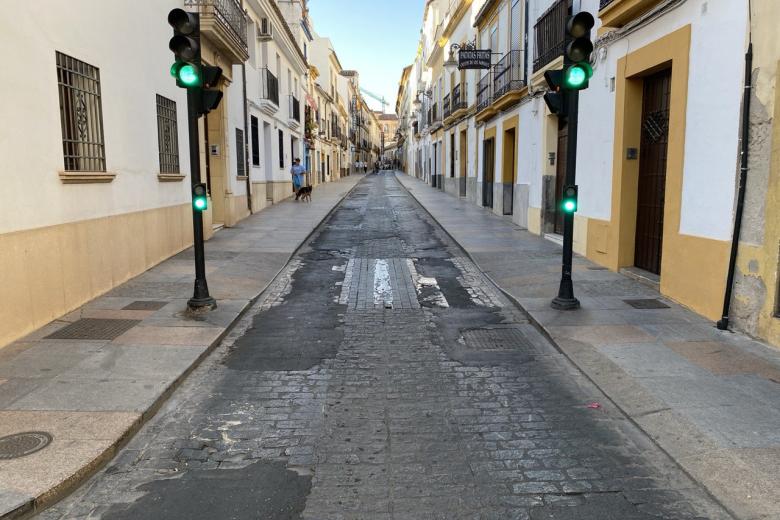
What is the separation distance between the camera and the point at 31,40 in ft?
19.7

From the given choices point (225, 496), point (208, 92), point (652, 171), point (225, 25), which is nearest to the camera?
point (225, 496)

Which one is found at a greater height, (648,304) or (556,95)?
(556,95)

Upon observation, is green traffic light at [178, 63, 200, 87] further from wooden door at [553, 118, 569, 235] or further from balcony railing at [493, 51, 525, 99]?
balcony railing at [493, 51, 525, 99]

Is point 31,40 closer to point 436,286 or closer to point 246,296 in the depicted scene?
point 246,296

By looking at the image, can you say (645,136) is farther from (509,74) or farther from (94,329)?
(509,74)

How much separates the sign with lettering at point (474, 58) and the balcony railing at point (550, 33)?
419cm

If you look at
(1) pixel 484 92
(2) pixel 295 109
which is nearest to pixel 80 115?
(1) pixel 484 92

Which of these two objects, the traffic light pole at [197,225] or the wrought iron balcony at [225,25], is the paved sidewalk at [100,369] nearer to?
the traffic light pole at [197,225]

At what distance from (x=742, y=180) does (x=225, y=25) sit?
10.6 meters

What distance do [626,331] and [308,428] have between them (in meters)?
3.62

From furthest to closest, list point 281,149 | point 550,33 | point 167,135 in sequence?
point 281,149, point 550,33, point 167,135

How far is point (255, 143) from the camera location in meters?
19.0

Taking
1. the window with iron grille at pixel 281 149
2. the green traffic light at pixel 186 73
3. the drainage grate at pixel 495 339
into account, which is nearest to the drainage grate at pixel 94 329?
the green traffic light at pixel 186 73

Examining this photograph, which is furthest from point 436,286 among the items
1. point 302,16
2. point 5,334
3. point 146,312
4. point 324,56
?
point 324,56
